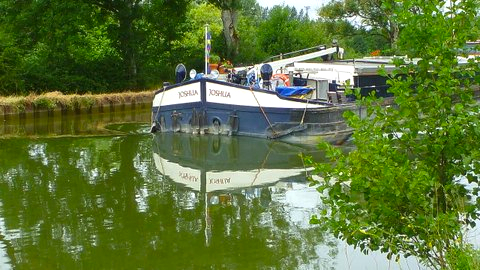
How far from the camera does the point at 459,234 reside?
4.92 meters

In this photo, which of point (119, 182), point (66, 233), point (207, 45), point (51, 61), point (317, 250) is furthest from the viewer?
point (51, 61)

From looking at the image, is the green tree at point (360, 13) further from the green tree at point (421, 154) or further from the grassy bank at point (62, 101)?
the green tree at point (421, 154)

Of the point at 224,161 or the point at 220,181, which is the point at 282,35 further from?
the point at 220,181

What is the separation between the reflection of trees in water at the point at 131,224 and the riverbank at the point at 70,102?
8018 mm

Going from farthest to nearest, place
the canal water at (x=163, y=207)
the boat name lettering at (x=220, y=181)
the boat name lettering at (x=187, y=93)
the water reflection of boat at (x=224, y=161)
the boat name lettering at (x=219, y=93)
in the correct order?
the boat name lettering at (x=187, y=93), the boat name lettering at (x=219, y=93), the water reflection of boat at (x=224, y=161), the boat name lettering at (x=220, y=181), the canal water at (x=163, y=207)

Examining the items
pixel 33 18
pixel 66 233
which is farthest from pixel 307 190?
pixel 33 18

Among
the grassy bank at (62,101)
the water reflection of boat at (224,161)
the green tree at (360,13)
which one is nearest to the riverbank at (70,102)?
the grassy bank at (62,101)

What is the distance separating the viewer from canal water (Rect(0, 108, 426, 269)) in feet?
25.2

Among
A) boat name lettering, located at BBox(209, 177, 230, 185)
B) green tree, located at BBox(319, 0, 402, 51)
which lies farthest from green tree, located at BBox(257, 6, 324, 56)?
boat name lettering, located at BBox(209, 177, 230, 185)

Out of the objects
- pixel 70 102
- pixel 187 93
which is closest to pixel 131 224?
pixel 187 93

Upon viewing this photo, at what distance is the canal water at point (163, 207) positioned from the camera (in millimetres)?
7688

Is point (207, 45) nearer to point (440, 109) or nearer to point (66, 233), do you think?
point (66, 233)

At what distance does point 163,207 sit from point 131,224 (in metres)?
1.02

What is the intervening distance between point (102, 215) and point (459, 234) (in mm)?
5795
